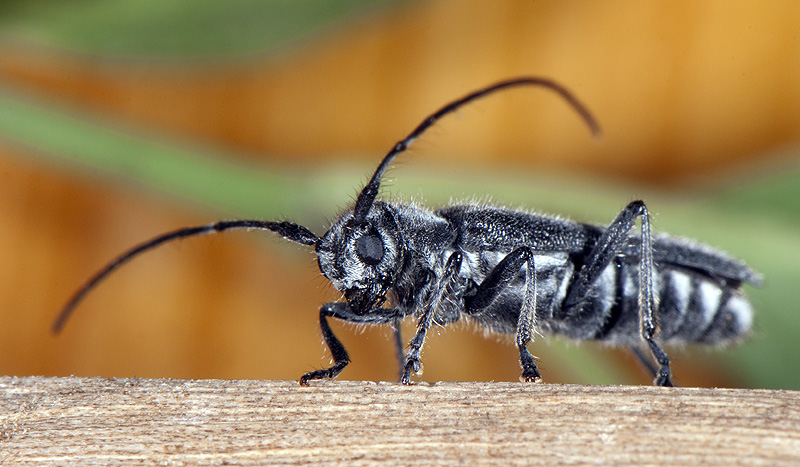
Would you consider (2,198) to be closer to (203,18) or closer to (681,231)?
(203,18)

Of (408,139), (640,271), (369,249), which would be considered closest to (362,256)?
(369,249)

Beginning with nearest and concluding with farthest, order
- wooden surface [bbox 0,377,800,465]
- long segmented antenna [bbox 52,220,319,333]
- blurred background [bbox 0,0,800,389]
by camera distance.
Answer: wooden surface [bbox 0,377,800,465]
long segmented antenna [bbox 52,220,319,333]
blurred background [bbox 0,0,800,389]

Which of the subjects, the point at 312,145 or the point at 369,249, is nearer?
the point at 369,249

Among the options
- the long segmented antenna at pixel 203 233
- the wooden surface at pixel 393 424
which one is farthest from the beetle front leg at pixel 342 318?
the wooden surface at pixel 393 424

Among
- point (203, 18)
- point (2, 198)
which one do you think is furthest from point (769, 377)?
point (2, 198)

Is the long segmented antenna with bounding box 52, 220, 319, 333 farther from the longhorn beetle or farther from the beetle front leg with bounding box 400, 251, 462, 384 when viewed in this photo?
the beetle front leg with bounding box 400, 251, 462, 384

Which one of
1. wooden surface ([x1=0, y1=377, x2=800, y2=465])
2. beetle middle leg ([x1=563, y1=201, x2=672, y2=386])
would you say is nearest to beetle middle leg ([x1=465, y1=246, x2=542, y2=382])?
beetle middle leg ([x1=563, y1=201, x2=672, y2=386])

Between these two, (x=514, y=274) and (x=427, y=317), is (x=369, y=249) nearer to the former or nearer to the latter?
(x=427, y=317)
